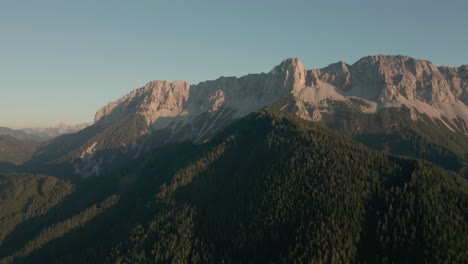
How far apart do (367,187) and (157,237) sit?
9331 centimetres

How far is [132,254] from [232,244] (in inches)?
1659

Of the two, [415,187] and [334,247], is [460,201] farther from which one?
[334,247]

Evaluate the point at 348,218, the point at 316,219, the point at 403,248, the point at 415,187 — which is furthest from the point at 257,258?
the point at 415,187

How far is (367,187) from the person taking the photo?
190m

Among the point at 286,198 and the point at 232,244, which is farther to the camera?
the point at 286,198

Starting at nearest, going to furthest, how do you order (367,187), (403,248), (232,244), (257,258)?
(403,248) → (257,258) → (232,244) → (367,187)

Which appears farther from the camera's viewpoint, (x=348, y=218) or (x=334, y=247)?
(x=348, y=218)

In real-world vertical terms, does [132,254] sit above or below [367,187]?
below

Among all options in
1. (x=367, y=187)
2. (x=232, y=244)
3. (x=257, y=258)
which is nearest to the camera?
(x=257, y=258)

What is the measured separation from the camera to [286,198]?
19050cm

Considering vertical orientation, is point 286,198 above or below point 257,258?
above

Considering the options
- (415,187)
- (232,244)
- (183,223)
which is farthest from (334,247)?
(183,223)

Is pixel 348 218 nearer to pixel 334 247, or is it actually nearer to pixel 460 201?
pixel 334 247

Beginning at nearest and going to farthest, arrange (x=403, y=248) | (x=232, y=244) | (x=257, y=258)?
(x=403, y=248) < (x=257, y=258) < (x=232, y=244)
